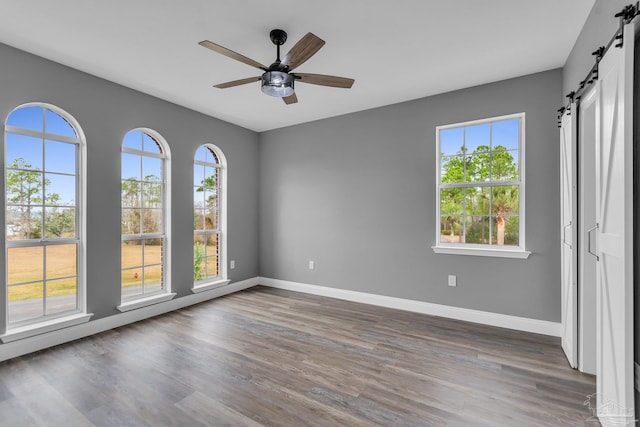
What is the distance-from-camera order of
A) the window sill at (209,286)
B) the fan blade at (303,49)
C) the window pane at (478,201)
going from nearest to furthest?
the fan blade at (303,49), the window pane at (478,201), the window sill at (209,286)

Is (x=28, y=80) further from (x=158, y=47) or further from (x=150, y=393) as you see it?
(x=150, y=393)

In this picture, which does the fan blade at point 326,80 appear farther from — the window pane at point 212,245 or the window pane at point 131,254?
the window pane at point 212,245

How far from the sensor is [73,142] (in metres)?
3.15

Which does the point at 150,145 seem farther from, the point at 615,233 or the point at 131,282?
the point at 615,233

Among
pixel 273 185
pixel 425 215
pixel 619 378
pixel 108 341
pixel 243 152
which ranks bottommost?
pixel 108 341

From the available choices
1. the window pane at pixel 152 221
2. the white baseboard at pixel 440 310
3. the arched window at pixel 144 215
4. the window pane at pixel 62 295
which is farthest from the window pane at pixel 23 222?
the white baseboard at pixel 440 310

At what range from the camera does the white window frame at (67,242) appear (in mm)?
2709

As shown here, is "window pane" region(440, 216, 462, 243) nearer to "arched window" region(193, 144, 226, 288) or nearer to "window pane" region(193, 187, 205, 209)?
"arched window" region(193, 144, 226, 288)

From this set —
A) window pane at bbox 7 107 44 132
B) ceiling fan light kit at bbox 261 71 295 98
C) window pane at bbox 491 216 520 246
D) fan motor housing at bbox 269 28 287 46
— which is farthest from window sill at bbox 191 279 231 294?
window pane at bbox 491 216 520 246

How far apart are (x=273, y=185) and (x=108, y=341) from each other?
3159 millimetres

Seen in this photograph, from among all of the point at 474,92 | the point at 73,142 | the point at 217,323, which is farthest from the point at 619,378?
the point at 73,142

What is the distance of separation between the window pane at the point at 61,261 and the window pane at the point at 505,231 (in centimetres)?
460

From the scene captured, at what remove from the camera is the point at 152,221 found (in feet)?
12.8

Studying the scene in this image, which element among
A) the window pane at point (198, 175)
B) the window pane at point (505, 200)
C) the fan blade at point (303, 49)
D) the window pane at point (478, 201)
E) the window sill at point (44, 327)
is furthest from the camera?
the window pane at point (198, 175)
